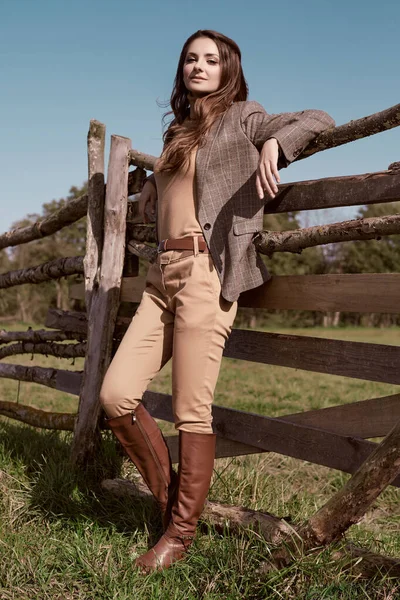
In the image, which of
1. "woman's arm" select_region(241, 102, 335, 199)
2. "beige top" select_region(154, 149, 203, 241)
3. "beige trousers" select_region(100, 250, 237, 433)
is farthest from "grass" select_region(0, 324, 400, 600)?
"woman's arm" select_region(241, 102, 335, 199)

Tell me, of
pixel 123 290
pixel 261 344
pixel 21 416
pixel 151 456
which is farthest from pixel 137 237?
pixel 21 416

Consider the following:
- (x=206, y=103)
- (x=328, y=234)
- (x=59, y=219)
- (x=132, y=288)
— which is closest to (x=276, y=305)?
(x=328, y=234)

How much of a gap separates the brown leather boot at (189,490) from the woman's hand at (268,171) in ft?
3.59

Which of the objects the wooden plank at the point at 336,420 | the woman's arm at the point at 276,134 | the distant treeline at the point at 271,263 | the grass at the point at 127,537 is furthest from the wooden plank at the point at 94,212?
the distant treeline at the point at 271,263

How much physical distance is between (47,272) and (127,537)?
2.55m

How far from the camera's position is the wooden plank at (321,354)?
2781 millimetres

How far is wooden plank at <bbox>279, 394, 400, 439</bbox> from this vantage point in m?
2.79

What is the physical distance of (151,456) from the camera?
2.92 meters

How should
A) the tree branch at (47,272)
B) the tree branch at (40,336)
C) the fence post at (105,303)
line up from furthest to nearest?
the tree branch at (40,336), the tree branch at (47,272), the fence post at (105,303)

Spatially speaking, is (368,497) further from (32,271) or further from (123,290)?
(32,271)

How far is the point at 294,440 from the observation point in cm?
311

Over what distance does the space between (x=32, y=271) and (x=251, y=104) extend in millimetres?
2827

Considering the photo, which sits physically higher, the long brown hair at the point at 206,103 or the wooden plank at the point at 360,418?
the long brown hair at the point at 206,103

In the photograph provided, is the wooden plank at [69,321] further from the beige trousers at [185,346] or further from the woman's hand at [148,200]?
the beige trousers at [185,346]
